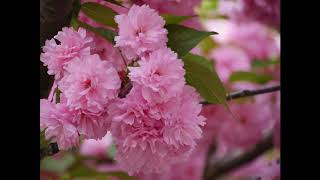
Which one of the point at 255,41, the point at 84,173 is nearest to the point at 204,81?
the point at 84,173

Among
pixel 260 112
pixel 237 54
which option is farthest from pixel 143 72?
pixel 237 54

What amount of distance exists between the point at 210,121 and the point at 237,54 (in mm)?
531

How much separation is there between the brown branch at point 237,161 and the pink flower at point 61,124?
1.09 m

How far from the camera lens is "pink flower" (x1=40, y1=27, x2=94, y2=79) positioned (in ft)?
2.58

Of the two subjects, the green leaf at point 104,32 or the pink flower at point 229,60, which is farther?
the pink flower at point 229,60

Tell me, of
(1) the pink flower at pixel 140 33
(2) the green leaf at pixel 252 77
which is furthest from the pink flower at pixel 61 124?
(2) the green leaf at pixel 252 77

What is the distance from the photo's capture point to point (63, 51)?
792 mm

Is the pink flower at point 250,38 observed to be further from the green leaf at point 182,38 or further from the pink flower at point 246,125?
the green leaf at point 182,38

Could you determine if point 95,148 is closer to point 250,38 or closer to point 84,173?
point 250,38

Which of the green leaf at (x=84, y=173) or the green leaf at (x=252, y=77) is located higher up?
the green leaf at (x=252, y=77)

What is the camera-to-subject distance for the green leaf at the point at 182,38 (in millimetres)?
871

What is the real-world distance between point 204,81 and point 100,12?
7.1 inches

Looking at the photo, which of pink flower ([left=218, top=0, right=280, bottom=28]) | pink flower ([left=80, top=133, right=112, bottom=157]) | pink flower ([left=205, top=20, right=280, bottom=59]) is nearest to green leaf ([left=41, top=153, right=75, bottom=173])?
pink flower ([left=218, top=0, right=280, bottom=28])
